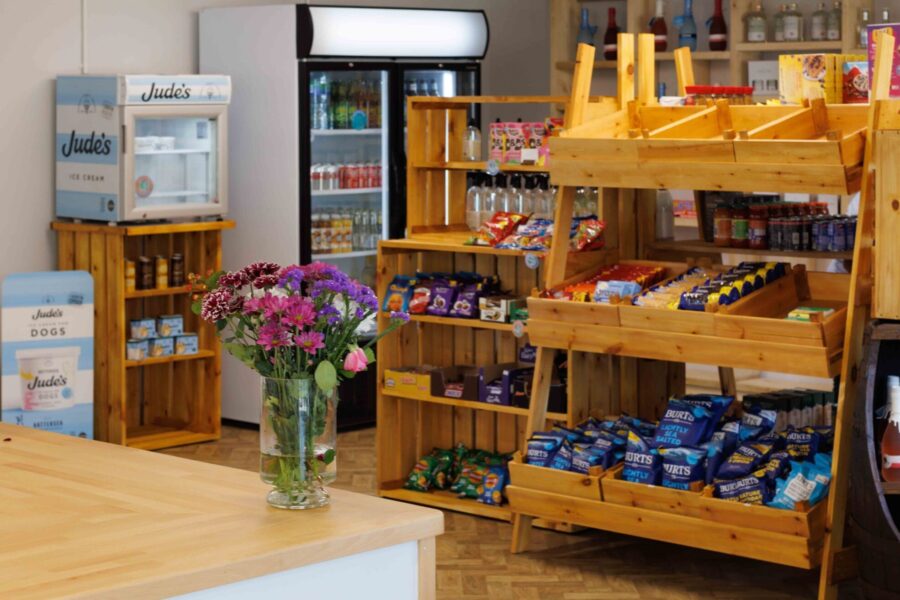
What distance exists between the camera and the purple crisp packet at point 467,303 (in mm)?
5863

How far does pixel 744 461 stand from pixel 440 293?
1.67 metres

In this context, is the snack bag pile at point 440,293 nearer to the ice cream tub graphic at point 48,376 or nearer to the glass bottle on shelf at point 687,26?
the ice cream tub graphic at point 48,376

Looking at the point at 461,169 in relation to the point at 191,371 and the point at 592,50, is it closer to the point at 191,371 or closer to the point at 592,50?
the point at 592,50

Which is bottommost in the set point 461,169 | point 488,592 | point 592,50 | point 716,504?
point 488,592

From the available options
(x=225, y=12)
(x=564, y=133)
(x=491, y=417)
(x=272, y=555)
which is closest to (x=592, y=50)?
(x=564, y=133)

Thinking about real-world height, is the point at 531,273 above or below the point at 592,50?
below

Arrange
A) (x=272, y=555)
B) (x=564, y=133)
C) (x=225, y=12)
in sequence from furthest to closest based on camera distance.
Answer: (x=225, y=12) < (x=564, y=133) < (x=272, y=555)

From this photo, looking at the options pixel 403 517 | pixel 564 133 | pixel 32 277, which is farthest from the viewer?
pixel 32 277

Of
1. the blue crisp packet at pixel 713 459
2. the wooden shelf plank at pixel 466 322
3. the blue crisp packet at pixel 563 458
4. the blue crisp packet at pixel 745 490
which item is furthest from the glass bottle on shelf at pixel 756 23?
the blue crisp packet at pixel 745 490

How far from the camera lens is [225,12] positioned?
297 inches

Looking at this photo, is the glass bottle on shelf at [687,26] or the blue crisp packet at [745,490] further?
the glass bottle on shelf at [687,26]

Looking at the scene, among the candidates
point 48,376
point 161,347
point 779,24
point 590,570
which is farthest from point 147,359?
point 779,24

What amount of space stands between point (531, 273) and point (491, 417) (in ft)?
2.16

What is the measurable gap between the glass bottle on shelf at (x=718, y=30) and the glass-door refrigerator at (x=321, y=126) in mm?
1510
